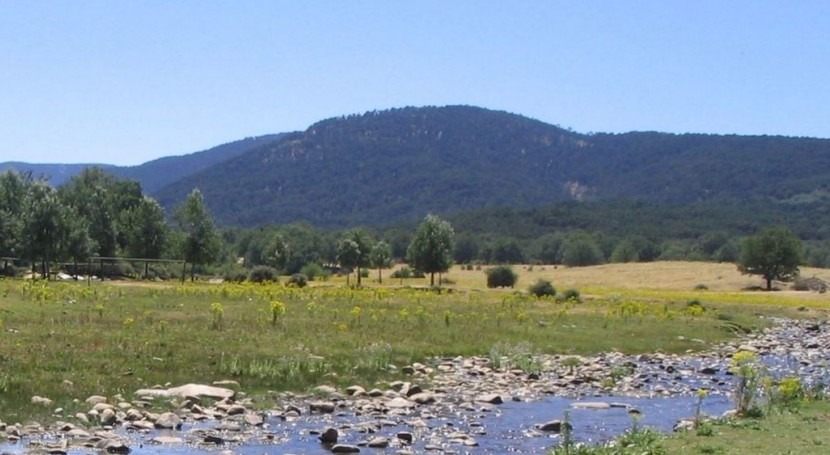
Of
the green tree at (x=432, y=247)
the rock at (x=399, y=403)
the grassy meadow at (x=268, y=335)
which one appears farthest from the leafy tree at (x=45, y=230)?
the rock at (x=399, y=403)

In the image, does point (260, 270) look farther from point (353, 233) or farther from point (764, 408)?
point (764, 408)

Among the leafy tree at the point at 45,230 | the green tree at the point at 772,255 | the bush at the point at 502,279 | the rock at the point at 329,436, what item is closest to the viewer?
the rock at the point at 329,436

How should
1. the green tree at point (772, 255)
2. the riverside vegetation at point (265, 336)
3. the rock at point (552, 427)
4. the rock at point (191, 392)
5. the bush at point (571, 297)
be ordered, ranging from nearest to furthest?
the rock at point (552, 427) < the rock at point (191, 392) < the riverside vegetation at point (265, 336) < the bush at point (571, 297) < the green tree at point (772, 255)

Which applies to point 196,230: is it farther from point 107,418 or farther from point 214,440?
point 214,440

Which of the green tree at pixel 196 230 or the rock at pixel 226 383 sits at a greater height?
the green tree at pixel 196 230

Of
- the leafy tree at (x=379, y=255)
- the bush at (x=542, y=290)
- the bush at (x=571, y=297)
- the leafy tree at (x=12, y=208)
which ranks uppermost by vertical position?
the leafy tree at (x=12, y=208)

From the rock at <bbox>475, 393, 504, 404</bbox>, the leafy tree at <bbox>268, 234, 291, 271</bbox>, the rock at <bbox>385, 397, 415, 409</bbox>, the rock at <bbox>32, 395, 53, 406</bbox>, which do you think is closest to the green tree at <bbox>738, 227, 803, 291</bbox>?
the leafy tree at <bbox>268, 234, 291, 271</bbox>

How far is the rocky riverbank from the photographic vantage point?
17.2m

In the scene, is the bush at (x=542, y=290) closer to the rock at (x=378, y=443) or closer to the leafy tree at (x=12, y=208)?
the leafy tree at (x=12, y=208)

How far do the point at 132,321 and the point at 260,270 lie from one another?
189 ft

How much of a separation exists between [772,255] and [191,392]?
90211mm

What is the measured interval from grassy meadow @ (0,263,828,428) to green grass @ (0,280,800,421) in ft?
0.20

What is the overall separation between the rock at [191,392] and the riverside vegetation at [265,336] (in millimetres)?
648

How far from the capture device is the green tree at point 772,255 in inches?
3930
